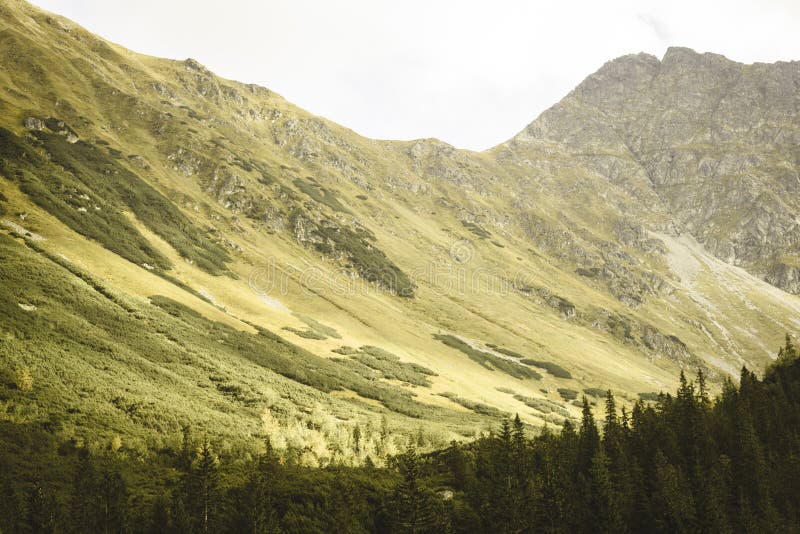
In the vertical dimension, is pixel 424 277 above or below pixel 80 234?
above

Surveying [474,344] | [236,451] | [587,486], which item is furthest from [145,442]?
[474,344]

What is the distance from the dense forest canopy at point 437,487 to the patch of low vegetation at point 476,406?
18956 millimetres

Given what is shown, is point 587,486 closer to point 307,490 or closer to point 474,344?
point 307,490

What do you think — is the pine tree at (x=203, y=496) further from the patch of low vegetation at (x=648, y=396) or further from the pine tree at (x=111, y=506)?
the patch of low vegetation at (x=648, y=396)

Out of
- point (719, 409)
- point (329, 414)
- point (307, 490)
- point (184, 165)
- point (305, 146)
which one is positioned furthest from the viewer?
point (305, 146)

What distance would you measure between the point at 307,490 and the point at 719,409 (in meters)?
36.9

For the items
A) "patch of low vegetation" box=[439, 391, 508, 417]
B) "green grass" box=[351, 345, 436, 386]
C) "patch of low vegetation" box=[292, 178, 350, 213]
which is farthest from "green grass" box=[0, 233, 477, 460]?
"patch of low vegetation" box=[292, 178, 350, 213]

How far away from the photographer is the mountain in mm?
27047

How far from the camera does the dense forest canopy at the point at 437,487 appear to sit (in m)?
14.5

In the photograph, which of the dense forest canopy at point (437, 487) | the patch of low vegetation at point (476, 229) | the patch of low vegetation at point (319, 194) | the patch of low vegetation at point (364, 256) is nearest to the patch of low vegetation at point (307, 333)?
the dense forest canopy at point (437, 487)

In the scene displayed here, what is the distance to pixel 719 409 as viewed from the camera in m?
38.0

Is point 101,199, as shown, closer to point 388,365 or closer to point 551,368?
point 388,365

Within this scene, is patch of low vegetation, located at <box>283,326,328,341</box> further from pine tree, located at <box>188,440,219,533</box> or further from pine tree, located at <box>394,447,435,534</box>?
pine tree, located at <box>394,447,435,534</box>

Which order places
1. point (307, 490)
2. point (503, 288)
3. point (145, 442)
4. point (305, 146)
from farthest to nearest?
point (305, 146)
point (503, 288)
point (145, 442)
point (307, 490)
